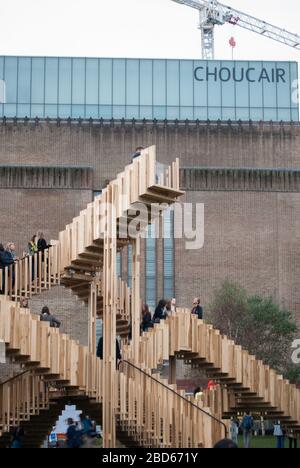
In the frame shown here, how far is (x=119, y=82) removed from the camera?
259 feet

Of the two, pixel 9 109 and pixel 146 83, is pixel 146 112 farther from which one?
pixel 9 109

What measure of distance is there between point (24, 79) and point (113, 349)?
174 ft

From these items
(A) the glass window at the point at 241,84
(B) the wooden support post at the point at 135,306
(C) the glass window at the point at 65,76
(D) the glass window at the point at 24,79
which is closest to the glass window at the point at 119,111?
(C) the glass window at the point at 65,76

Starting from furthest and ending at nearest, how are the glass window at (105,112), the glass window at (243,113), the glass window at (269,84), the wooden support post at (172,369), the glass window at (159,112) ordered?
the glass window at (269,84) → the glass window at (243,113) → the glass window at (159,112) → the glass window at (105,112) → the wooden support post at (172,369)

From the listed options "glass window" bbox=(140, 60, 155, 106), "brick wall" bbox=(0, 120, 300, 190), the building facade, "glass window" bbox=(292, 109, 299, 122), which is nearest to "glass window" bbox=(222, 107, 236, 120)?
"glass window" bbox=(292, 109, 299, 122)

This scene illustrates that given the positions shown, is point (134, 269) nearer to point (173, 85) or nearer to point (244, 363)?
point (244, 363)

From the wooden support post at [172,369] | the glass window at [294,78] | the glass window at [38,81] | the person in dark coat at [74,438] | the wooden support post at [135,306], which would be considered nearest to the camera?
the person in dark coat at [74,438]

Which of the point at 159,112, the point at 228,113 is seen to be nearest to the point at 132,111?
the point at 159,112

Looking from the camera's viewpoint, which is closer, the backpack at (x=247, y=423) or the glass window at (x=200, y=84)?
the backpack at (x=247, y=423)

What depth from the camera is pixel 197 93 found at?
7912cm

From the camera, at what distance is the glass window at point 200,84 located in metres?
79.1

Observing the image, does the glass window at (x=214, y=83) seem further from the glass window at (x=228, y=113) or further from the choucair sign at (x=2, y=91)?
the choucair sign at (x=2, y=91)
